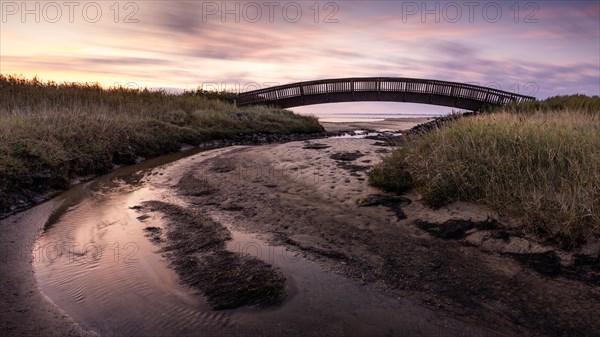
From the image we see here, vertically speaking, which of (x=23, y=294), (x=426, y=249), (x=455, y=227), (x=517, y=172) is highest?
(x=517, y=172)

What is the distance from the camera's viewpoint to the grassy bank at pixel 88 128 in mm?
9312

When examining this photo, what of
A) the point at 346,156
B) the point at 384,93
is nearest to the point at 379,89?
the point at 384,93

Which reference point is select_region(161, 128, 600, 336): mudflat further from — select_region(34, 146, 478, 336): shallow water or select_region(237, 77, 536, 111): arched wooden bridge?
select_region(237, 77, 536, 111): arched wooden bridge

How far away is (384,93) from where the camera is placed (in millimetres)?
32625

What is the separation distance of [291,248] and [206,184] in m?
4.55

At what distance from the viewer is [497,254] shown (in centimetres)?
522

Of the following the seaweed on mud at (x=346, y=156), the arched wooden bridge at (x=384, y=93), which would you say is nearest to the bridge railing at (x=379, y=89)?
the arched wooden bridge at (x=384, y=93)

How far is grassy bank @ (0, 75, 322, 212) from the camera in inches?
367

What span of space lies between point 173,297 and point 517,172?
5.45 metres

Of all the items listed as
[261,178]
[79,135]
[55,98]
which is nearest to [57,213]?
[261,178]

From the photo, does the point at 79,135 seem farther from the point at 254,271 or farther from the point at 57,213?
the point at 254,271

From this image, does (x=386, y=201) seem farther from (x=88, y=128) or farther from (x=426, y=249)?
(x=88, y=128)

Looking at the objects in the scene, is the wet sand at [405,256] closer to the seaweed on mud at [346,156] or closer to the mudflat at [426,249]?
the mudflat at [426,249]

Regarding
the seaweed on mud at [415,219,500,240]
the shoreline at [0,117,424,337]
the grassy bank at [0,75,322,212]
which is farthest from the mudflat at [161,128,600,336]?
the grassy bank at [0,75,322,212]
